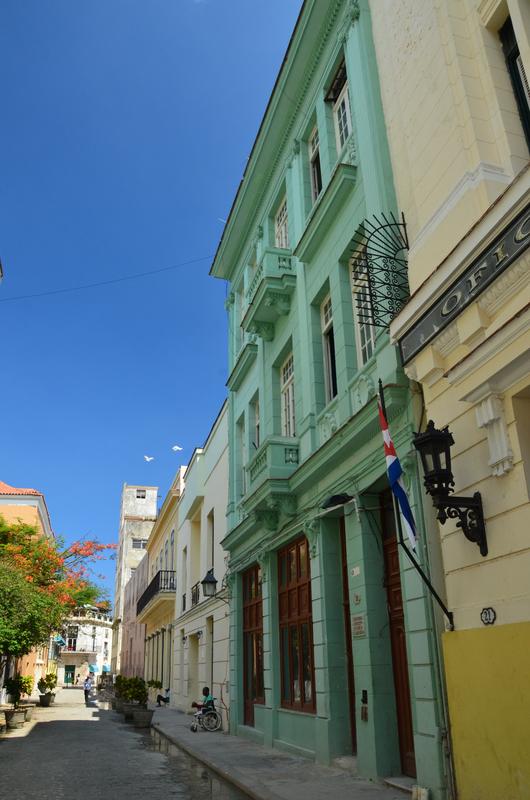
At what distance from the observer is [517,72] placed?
6.82 meters

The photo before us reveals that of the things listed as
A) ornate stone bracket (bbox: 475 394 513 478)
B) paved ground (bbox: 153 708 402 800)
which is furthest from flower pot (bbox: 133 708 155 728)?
ornate stone bracket (bbox: 475 394 513 478)

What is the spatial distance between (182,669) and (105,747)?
10.8m

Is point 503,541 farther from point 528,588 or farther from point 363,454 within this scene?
point 363,454

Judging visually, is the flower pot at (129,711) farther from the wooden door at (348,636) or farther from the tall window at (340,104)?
the tall window at (340,104)

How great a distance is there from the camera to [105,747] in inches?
548

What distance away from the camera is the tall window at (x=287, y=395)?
13336 mm

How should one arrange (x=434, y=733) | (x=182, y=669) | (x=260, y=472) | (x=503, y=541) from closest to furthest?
(x=503, y=541) → (x=434, y=733) → (x=260, y=472) → (x=182, y=669)

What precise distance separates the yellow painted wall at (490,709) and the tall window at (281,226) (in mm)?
10409

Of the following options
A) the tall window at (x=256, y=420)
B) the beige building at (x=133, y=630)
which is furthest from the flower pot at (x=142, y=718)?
the beige building at (x=133, y=630)

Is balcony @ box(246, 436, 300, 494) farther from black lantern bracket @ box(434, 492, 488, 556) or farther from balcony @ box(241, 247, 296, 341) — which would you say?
black lantern bracket @ box(434, 492, 488, 556)

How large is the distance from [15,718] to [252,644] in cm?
843

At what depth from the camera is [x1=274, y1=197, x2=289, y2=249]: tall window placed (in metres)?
14.8

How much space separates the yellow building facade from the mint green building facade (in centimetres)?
115

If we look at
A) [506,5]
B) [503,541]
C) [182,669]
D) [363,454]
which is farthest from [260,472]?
[182,669]
